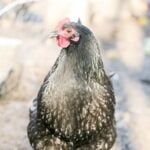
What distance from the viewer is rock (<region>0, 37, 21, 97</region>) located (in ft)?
18.0

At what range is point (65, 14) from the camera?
270 inches

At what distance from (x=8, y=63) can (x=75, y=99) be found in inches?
79.1

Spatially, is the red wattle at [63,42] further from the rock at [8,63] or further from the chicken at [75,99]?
the rock at [8,63]

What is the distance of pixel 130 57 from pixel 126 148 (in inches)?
91.4

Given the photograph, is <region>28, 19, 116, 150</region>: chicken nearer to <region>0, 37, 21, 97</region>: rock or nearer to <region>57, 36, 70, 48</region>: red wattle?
<region>57, 36, 70, 48</region>: red wattle

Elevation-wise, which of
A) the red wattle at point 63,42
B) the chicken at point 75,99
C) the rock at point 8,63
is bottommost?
the chicken at point 75,99

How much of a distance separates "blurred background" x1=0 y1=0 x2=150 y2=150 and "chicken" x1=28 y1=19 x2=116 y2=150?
2.96ft

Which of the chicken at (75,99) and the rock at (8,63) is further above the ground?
the rock at (8,63)

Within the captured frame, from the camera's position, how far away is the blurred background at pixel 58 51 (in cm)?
513

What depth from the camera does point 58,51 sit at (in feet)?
21.7

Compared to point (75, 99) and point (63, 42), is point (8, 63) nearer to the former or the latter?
point (75, 99)

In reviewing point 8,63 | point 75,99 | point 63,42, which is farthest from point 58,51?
point 63,42

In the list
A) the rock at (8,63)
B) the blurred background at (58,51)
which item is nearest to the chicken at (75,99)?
the blurred background at (58,51)

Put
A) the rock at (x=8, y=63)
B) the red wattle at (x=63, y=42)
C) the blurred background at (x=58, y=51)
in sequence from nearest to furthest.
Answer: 1. the red wattle at (x=63, y=42)
2. the blurred background at (x=58, y=51)
3. the rock at (x=8, y=63)
